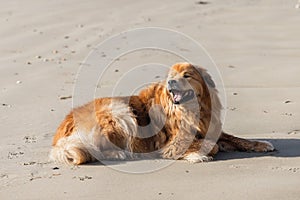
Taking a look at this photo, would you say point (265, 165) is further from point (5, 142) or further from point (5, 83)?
point (5, 83)

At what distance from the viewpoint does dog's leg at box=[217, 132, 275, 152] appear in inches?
258

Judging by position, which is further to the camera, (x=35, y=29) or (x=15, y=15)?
(x=15, y=15)

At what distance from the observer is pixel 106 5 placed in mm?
15633

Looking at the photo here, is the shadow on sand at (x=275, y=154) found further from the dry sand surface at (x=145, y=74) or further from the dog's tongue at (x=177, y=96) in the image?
the dog's tongue at (x=177, y=96)

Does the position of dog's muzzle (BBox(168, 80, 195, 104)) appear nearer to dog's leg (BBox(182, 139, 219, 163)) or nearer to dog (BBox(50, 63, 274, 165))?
dog (BBox(50, 63, 274, 165))

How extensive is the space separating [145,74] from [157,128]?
3362 millimetres

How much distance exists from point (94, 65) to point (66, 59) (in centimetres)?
65

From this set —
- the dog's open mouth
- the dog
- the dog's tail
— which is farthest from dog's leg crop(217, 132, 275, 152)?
the dog's tail

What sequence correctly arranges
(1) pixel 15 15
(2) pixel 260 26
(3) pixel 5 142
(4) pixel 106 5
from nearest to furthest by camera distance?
(3) pixel 5 142 → (2) pixel 260 26 → (1) pixel 15 15 → (4) pixel 106 5

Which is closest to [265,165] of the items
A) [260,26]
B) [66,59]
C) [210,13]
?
[66,59]

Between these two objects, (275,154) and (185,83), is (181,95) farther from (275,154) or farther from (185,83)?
(275,154)

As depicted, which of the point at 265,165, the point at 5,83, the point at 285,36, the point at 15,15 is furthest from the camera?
the point at 15,15

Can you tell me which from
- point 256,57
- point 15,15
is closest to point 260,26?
point 256,57

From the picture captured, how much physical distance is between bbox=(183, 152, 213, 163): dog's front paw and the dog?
1cm
